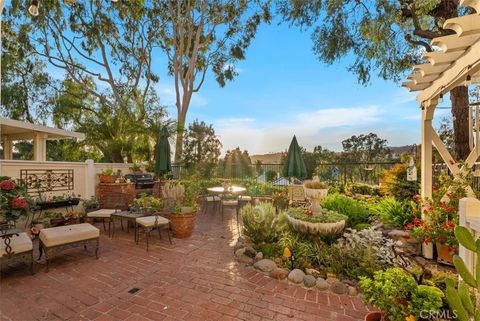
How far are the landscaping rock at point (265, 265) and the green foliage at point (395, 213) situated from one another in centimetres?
276

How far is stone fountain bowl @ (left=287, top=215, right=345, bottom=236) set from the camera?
4031 millimetres

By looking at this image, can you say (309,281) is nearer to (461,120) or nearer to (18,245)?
(18,245)

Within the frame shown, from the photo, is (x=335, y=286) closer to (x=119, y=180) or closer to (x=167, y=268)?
(x=167, y=268)

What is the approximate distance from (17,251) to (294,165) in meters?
5.23

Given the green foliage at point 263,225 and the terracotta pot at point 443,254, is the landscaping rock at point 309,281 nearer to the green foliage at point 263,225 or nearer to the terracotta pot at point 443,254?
the green foliage at point 263,225

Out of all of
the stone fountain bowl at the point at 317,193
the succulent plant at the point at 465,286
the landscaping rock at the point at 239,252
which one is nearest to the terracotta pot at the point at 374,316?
the succulent plant at the point at 465,286

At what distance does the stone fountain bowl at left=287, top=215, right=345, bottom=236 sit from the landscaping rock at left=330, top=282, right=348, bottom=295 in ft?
3.60

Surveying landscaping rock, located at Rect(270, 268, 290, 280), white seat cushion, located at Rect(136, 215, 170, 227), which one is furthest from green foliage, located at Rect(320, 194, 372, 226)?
white seat cushion, located at Rect(136, 215, 170, 227)

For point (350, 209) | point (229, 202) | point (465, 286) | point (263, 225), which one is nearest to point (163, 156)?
point (229, 202)

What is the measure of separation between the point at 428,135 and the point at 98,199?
8.13 m

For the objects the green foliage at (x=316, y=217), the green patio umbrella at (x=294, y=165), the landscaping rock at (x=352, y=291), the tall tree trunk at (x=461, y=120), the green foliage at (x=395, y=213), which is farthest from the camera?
the tall tree trunk at (x=461, y=120)

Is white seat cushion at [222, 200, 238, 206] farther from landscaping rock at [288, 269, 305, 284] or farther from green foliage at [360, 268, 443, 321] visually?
green foliage at [360, 268, 443, 321]

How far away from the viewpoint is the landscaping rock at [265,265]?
3.46 metres

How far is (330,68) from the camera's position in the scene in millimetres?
8961
